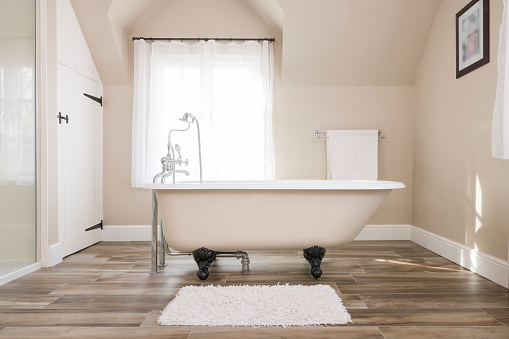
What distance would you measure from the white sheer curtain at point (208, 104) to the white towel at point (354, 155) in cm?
62

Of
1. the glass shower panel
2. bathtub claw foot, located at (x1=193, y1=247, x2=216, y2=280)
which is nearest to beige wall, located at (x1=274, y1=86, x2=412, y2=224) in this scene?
bathtub claw foot, located at (x1=193, y1=247, x2=216, y2=280)

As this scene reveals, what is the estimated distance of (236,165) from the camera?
3.58 metres

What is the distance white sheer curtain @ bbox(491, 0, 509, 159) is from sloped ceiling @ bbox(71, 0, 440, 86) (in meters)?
1.48

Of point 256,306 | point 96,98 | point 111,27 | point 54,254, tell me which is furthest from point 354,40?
point 54,254

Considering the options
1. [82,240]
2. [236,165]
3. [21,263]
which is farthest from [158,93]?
[21,263]

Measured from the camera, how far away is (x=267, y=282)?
2.30 meters

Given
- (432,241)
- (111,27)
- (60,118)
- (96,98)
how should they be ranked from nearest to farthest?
(60,118) → (432,241) → (111,27) → (96,98)

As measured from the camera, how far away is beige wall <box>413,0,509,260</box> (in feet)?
7.76

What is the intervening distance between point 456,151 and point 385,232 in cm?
117

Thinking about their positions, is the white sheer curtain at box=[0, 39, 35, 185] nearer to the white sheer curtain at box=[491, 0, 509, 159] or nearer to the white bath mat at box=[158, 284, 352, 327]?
the white bath mat at box=[158, 284, 352, 327]

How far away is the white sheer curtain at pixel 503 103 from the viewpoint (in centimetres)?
183

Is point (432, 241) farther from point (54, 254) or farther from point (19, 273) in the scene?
point (19, 273)

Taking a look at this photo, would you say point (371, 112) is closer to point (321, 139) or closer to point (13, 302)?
point (321, 139)

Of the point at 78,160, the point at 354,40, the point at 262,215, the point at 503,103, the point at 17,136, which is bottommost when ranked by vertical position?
the point at 262,215
